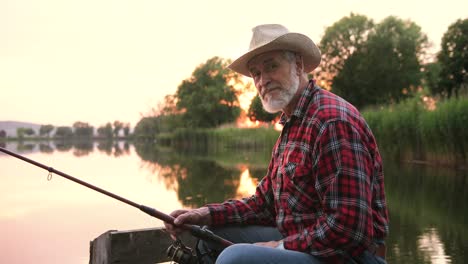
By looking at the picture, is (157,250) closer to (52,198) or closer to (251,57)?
(251,57)

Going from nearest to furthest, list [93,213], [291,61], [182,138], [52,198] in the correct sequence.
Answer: [291,61] < [93,213] < [52,198] < [182,138]

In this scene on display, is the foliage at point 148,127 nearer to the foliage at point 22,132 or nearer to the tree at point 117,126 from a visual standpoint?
the tree at point 117,126

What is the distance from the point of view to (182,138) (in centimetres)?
5356

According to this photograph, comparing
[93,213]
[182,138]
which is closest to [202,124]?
[182,138]

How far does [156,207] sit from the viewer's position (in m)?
7.63

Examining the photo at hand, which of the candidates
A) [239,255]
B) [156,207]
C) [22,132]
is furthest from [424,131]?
[22,132]

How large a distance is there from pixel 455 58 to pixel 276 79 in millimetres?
29734

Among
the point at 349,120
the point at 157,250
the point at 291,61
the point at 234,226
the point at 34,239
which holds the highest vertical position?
the point at 291,61

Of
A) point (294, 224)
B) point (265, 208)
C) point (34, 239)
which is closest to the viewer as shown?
point (294, 224)

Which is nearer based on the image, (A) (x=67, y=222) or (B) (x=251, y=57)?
(B) (x=251, y=57)

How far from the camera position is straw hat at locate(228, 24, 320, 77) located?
2.20 meters

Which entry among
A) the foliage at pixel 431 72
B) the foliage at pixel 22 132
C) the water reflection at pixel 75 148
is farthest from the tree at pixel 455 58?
the foliage at pixel 22 132

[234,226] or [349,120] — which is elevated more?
[349,120]

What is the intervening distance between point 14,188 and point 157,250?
8.44 meters
